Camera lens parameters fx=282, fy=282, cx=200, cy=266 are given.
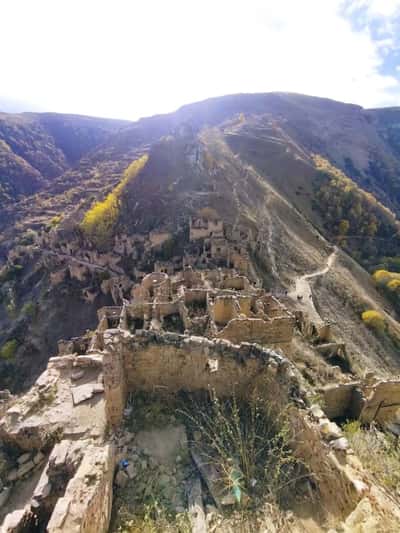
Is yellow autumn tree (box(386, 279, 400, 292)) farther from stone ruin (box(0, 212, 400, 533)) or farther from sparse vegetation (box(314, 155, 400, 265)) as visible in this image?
stone ruin (box(0, 212, 400, 533))

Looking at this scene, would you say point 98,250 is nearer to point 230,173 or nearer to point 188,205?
point 188,205

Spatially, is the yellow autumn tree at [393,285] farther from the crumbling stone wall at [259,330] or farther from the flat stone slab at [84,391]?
the flat stone slab at [84,391]

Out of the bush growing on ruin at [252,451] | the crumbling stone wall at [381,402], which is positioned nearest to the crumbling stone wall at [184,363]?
the bush growing on ruin at [252,451]

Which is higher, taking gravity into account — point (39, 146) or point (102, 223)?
point (39, 146)

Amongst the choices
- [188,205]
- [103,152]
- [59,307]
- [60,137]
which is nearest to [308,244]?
[188,205]

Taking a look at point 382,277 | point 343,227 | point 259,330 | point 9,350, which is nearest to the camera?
point 259,330

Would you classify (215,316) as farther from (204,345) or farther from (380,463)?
(380,463)

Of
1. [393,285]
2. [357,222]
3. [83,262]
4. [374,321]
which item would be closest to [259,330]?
[374,321]
